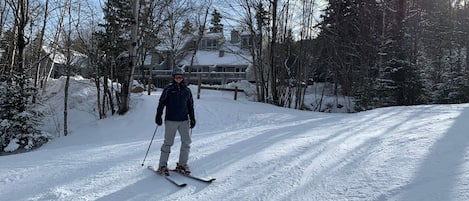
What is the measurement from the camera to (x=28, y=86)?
1345cm

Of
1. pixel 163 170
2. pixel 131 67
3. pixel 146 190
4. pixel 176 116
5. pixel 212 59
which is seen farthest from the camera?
pixel 212 59

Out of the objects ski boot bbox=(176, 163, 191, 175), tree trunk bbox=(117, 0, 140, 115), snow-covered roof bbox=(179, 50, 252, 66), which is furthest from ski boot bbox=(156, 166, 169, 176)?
snow-covered roof bbox=(179, 50, 252, 66)

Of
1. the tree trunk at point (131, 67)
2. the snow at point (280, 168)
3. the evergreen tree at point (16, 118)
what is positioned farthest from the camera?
the tree trunk at point (131, 67)

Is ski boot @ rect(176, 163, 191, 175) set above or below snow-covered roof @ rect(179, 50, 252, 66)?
below

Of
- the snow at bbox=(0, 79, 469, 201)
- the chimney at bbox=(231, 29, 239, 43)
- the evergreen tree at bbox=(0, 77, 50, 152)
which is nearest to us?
the snow at bbox=(0, 79, 469, 201)

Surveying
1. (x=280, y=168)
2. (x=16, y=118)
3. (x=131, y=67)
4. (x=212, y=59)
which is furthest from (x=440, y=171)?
(x=212, y=59)

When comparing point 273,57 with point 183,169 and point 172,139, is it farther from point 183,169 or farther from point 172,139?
point 183,169

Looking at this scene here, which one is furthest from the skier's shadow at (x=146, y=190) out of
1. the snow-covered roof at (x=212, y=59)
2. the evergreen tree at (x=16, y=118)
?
the snow-covered roof at (x=212, y=59)

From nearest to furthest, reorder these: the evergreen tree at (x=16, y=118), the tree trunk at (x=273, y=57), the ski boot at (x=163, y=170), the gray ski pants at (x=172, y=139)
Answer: the ski boot at (x=163, y=170)
the gray ski pants at (x=172, y=139)
the evergreen tree at (x=16, y=118)
the tree trunk at (x=273, y=57)

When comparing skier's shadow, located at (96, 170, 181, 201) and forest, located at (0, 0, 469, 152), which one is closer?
skier's shadow, located at (96, 170, 181, 201)

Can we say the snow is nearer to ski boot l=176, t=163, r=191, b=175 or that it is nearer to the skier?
A: ski boot l=176, t=163, r=191, b=175

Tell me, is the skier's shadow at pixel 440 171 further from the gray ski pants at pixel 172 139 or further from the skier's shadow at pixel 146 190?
the gray ski pants at pixel 172 139

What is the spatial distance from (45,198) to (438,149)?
18.8 ft

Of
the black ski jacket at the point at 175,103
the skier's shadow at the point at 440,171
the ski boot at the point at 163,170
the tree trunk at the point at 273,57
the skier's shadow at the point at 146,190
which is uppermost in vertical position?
the tree trunk at the point at 273,57
